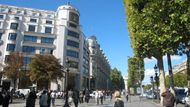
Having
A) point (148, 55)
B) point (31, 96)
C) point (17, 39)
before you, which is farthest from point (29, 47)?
point (31, 96)

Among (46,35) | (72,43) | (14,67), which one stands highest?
(46,35)

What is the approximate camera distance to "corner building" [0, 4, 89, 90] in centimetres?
6806

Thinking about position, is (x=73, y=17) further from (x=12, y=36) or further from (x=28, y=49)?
(x=12, y=36)

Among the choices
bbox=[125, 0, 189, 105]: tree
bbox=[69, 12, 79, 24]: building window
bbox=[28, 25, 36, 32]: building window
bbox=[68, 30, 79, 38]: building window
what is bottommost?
bbox=[125, 0, 189, 105]: tree

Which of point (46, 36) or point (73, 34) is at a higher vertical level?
point (73, 34)

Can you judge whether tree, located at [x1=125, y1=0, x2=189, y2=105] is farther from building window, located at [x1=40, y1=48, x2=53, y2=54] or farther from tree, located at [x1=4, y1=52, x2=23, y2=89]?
building window, located at [x1=40, y1=48, x2=53, y2=54]

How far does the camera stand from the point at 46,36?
71125 mm

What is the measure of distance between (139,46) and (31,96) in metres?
10.2

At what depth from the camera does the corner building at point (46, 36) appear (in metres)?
68.1

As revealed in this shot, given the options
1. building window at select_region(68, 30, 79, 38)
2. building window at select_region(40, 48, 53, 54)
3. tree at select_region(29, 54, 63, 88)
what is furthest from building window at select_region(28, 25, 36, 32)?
tree at select_region(29, 54, 63, 88)

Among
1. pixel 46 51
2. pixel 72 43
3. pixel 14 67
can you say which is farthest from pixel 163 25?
pixel 72 43

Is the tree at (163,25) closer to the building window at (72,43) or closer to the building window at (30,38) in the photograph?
the building window at (72,43)

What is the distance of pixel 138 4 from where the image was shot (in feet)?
67.6

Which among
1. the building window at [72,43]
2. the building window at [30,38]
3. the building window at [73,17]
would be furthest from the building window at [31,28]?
the building window at [73,17]
